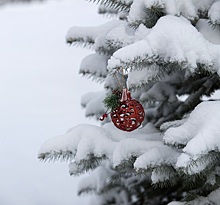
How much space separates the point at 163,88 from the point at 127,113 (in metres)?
0.71

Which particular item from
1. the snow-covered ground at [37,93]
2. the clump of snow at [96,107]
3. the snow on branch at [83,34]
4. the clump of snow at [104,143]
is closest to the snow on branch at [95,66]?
the snow on branch at [83,34]

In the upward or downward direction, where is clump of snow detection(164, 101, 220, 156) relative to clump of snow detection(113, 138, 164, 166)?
upward

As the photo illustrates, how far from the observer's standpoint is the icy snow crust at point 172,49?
6.21ft

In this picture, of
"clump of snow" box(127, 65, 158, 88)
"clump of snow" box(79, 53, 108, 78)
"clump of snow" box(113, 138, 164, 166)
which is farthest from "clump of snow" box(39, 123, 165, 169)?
"clump of snow" box(79, 53, 108, 78)

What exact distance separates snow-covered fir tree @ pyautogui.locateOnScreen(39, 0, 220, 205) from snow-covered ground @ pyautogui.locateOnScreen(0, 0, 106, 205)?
155 cm

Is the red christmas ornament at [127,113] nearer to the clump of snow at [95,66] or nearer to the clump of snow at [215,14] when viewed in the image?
the clump of snow at [215,14]

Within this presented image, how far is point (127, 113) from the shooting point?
7.54 feet

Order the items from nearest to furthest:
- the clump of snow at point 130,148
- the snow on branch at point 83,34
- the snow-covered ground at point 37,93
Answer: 1. the clump of snow at point 130,148
2. the snow on branch at point 83,34
3. the snow-covered ground at point 37,93

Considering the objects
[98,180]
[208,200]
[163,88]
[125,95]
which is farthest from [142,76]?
[98,180]

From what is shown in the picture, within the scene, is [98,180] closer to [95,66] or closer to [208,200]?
[95,66]

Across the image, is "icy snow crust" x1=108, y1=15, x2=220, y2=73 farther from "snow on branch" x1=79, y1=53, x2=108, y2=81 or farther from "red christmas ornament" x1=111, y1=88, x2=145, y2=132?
"snow on branch" x1=79, y1=53, x2=108, y2=81

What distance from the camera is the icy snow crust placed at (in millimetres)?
1893

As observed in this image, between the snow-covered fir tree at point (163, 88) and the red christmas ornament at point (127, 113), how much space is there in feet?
0.28

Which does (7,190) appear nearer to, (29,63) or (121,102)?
(29,63)
